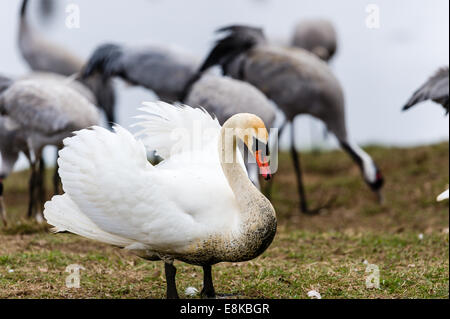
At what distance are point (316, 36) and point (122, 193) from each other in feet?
29.0

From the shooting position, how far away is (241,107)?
7.61m

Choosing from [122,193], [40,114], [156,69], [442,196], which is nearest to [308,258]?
[442,196]

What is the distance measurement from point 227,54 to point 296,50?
3.06 ft

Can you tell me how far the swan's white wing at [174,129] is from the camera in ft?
14.6

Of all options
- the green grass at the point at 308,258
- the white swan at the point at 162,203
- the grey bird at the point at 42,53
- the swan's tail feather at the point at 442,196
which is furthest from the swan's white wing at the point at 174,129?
the grey bird at the point at 42,53

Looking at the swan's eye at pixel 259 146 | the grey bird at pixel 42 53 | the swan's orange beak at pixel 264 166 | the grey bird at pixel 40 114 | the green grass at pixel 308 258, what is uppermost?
the grey bird at pixel 42 53

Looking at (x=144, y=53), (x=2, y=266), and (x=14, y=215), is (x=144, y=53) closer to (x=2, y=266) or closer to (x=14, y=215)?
(x=14, y=215)

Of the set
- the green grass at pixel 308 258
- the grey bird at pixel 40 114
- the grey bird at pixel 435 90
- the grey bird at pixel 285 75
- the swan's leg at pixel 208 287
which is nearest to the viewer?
the swan's leg at pixel 208 287

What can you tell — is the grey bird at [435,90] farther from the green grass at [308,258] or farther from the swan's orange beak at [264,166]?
the swan's orange beak at [264,166]

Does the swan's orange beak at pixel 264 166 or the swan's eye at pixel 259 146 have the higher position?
the swan's eye at pixel 259 146

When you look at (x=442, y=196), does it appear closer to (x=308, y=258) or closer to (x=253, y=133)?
(x=308, y=258)

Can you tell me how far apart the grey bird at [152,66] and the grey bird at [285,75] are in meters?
0.33

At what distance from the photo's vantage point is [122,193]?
3.84m
